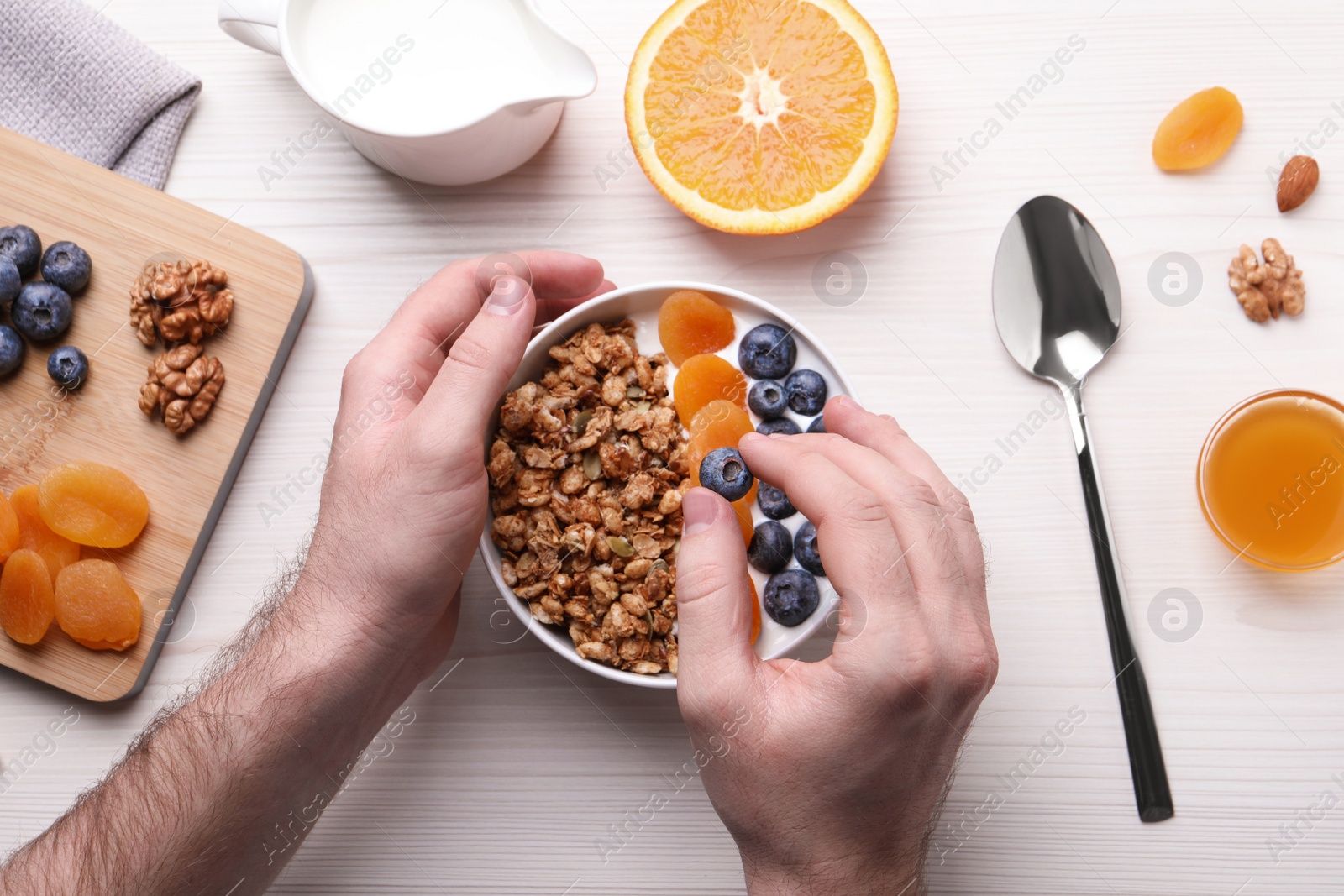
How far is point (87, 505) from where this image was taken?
1054mm

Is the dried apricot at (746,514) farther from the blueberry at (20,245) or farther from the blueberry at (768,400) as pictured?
the blueberry at (20,245)

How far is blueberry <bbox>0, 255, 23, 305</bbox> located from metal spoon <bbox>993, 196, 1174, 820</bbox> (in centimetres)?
123

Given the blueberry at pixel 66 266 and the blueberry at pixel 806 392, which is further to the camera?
the blueberry at pixel 66 266

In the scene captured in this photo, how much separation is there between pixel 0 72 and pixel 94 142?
150mm

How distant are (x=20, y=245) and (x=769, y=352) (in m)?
0.94

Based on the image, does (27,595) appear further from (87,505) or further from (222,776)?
(222,776)

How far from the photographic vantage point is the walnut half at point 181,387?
1.08 metres

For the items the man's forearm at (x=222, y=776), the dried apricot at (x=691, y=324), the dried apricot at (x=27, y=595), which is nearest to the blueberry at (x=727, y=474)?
the dried apricot at (x=691, y=324)

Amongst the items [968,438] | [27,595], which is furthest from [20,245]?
[968,438]

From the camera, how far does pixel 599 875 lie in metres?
1.11

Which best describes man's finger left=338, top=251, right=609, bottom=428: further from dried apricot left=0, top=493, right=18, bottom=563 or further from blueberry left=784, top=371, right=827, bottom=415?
dried apricot left=0, top=493, right=18, bottom=563

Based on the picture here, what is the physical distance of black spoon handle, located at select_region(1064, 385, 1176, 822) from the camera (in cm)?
109

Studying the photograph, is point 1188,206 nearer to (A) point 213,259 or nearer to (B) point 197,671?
(A) point 213,259

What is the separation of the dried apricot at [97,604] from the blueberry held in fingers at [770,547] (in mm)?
769
